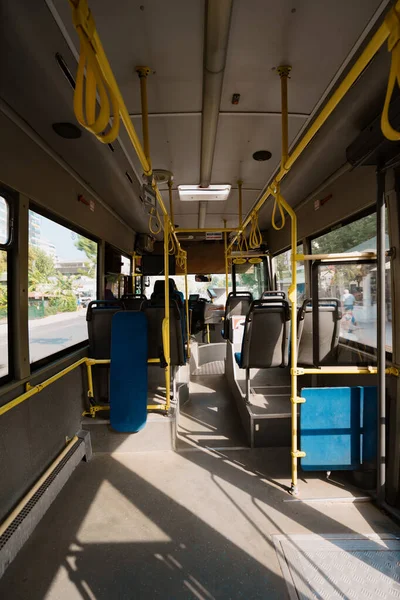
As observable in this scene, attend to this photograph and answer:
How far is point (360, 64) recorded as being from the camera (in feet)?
3.84

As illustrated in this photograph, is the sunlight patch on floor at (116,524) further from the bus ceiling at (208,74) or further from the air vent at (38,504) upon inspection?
the bus ceiling at (208,74)

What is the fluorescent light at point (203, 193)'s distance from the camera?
13.6 feet

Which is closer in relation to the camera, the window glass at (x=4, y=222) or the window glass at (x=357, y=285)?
the window glass at (x=4, y=222)

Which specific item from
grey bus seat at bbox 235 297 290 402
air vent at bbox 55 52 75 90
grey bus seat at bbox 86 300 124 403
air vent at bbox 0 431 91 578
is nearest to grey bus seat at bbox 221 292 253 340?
grey bus seat at bbox 235 297 290 402

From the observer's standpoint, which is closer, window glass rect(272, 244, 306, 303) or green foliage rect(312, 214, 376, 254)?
green foliage rect(312, 214, 376, 254)

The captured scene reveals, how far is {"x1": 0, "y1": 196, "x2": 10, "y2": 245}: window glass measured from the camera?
2.26 meters

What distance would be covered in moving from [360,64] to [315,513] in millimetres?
2598

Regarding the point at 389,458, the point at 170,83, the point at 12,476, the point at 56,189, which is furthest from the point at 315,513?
the point at 56,189

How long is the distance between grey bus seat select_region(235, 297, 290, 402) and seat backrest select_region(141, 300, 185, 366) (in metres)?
0.72

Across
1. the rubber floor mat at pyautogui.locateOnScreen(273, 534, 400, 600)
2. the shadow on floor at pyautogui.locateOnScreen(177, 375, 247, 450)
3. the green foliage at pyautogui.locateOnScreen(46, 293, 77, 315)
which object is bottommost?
the rubber floor mat at pyautogui.locateOnScreen(273, 534, 400, 600)

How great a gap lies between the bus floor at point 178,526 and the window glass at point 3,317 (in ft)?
3.61

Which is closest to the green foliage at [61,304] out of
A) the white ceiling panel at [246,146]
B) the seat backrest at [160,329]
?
the seat backrest at [160,329]

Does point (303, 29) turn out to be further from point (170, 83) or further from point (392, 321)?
point (392, 321)

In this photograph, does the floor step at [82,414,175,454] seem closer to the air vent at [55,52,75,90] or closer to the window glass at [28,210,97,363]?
the window glass at [28,210,97,363]
